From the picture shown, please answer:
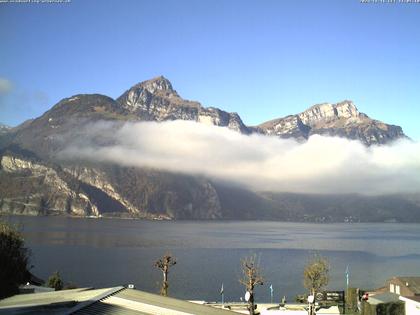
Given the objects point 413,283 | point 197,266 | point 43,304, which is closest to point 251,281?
point 43,304

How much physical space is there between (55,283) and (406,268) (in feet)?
346

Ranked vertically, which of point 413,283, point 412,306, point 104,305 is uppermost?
point 104,305

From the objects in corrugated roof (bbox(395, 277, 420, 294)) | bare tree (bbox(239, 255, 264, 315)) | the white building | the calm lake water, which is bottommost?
the calm lake water

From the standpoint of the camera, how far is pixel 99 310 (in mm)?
27969

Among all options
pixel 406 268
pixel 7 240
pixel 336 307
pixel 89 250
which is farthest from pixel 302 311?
pixel 89 250

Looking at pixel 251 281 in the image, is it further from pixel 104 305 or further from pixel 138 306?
pixel 104 305

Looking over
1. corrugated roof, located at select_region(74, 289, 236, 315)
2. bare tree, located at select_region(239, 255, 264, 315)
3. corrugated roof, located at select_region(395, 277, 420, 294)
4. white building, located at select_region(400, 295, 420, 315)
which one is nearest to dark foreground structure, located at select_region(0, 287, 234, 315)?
corrugated roof, located at select_region(74, 289, 236, 315)

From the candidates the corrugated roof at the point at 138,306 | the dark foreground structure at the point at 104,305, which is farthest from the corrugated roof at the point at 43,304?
the corrugated roof at the point at 138,306

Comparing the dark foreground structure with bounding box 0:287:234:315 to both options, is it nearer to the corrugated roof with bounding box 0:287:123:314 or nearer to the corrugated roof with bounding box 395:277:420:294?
the corrugated roof with bounding box 0:287:123:314

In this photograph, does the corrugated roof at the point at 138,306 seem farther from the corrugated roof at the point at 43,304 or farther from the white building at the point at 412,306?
the white building at the point at 412,306

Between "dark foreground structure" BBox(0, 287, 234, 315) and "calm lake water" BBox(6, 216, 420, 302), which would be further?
"calm lake water" BBox(6, 216, 420, 302)

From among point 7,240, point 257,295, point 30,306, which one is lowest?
point 257,295

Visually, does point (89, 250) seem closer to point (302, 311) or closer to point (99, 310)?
point (302, 311)

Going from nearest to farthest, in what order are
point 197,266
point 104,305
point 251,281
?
point 104,305, point 251,281, point 197,266
